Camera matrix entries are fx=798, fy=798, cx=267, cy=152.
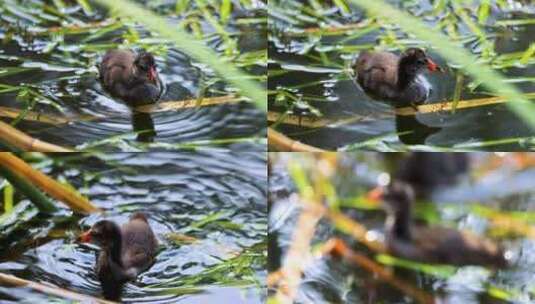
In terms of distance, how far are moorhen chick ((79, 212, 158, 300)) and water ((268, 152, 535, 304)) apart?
0.25 m

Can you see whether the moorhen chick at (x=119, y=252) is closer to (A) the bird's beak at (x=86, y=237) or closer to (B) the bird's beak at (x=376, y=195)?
(A) the bird's beak at (x=86, y=237)

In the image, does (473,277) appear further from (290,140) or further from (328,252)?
(290,140)

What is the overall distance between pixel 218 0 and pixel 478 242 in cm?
73

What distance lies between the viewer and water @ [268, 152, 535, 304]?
5.19 feet

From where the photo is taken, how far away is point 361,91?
154cm

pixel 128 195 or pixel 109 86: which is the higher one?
pixel 109 86

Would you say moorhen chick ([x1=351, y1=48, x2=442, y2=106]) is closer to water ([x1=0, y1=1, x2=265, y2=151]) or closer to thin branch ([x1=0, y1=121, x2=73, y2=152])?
water ([x1=0, y1=1, x2=265, y2=151])

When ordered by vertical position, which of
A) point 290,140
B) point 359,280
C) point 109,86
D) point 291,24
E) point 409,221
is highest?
point 291,24

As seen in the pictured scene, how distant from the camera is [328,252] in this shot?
1.67 metres

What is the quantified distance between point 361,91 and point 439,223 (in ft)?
Result: 1.24

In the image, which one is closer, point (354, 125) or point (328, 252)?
point (354, 125)

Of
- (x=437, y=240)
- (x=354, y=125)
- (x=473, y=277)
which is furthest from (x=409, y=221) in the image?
(x=354, y=125)

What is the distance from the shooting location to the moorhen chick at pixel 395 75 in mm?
1483

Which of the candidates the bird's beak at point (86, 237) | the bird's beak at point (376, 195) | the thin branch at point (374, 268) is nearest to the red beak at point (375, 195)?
the bird's beak at point (376, 195)
